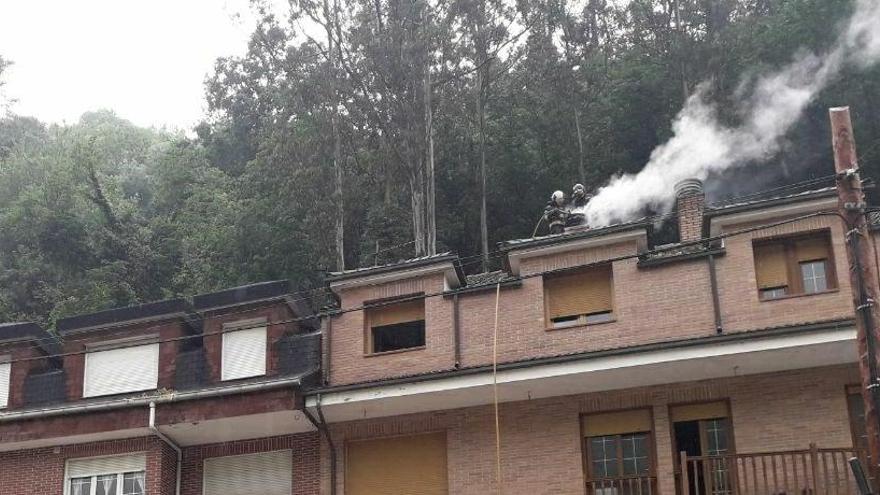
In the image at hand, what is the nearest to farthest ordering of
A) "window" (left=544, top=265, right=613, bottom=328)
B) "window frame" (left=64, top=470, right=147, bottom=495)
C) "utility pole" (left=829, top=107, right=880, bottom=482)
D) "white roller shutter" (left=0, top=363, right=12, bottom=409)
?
1. "utility pole" (left=829, top=107, right=880, bottom=482)
2. "window" (left=544, top=265, right=613, bottom=328)
3. "window frame" (left=64, top=470, right=147, bottom=495)
4. "white roller shutter" (left=0, top=363, right=12, bottom=409)

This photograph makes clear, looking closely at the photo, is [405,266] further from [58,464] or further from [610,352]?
[58,464]

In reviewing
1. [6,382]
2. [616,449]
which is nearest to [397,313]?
[616,449]

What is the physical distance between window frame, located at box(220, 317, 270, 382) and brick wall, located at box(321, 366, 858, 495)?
2.09 m

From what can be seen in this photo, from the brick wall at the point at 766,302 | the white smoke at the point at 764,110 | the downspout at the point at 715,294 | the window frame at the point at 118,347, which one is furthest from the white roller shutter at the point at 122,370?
the white smoke at the point at 764,110

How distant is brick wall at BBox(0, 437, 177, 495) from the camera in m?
21.0

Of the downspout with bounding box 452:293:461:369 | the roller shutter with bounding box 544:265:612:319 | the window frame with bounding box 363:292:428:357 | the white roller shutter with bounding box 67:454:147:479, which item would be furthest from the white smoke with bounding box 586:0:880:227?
the white roller shutter with bounding box 67:454:147:479

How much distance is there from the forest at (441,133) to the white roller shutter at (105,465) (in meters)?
16.0

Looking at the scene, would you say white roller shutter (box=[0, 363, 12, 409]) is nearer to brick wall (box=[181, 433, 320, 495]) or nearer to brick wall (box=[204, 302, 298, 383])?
brick wall (box=[181, 433, 320, 495])

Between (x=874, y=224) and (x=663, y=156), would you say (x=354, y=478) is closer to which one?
(x=874, y=224)

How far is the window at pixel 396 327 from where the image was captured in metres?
20.9

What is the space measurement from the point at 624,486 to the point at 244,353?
8.25 metres

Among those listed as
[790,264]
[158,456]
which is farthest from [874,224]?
[158,456]

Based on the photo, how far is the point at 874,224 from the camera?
18047 millimetres

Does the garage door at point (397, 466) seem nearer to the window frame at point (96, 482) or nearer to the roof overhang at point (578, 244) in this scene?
the roof overhang at point (578, 244)
